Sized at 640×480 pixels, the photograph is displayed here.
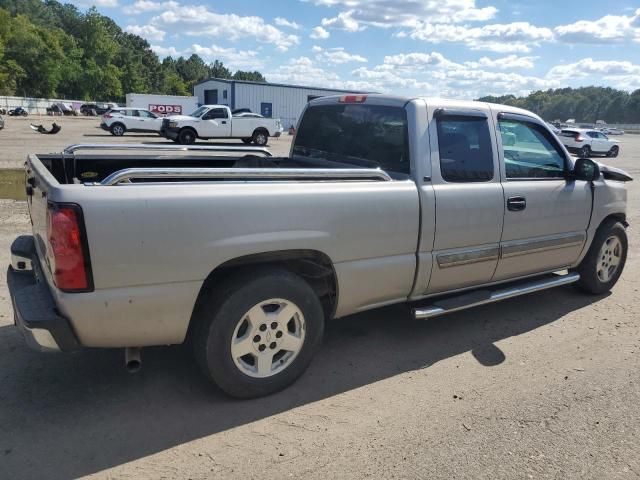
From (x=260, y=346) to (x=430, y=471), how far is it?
123 cm

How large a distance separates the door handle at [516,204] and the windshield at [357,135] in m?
1.00

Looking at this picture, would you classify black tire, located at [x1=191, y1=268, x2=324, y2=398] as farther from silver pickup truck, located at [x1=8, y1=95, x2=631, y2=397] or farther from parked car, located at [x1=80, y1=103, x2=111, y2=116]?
A: parked car, located at [x1=80, y1=103, x2=111, y2=116]

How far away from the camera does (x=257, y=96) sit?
4806 centimetres

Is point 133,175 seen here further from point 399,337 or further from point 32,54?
point 32,54

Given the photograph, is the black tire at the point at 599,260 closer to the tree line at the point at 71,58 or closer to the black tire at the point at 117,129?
the black tire at the point at 117,129

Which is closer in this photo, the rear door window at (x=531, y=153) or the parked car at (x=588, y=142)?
the rear door window at (x=531, y=153)

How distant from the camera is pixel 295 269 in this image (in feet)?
11.9

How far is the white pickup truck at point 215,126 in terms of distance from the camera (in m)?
25.8

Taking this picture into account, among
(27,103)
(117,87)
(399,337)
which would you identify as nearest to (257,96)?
(27,103)

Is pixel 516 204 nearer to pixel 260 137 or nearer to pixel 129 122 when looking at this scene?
pixel 260 137

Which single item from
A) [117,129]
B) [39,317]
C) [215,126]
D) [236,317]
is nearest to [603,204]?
[236,317]

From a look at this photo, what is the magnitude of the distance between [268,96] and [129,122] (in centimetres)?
1990

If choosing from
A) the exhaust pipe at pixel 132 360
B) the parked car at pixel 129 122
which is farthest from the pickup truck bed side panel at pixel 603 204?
the parked car at pixel 129 122

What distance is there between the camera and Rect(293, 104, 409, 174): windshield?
4047 millimetres
